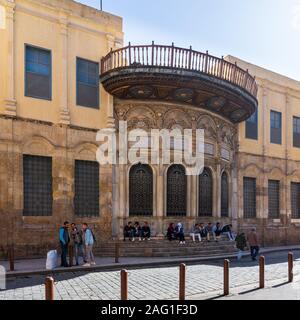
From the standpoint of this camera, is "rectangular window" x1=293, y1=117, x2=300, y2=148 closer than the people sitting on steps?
No

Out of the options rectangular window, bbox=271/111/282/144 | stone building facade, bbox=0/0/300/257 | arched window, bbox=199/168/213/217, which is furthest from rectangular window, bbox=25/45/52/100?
rectangular window, bbox=271/111/282/144

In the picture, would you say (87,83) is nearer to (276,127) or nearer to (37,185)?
(37,185)

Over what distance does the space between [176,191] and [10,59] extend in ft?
30.2

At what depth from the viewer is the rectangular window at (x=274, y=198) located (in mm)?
24448

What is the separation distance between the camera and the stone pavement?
29.5 ft

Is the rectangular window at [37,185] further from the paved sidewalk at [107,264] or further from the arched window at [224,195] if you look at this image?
the arched window at [224,195]

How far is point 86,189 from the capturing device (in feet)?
57.0

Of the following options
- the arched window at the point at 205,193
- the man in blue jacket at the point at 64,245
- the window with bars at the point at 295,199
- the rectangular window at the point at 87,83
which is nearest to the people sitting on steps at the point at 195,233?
the arched window at the point at 205,193

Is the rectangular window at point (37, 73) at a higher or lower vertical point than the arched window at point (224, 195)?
higher

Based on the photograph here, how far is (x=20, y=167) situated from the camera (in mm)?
15578

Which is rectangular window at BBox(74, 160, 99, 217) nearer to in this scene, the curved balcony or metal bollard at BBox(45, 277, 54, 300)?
the curved balcony

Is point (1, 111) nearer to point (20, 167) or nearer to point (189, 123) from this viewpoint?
point (20, 167)

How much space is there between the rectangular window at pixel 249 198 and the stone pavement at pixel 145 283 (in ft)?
29.8

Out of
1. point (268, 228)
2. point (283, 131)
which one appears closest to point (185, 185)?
point (268, 228)
